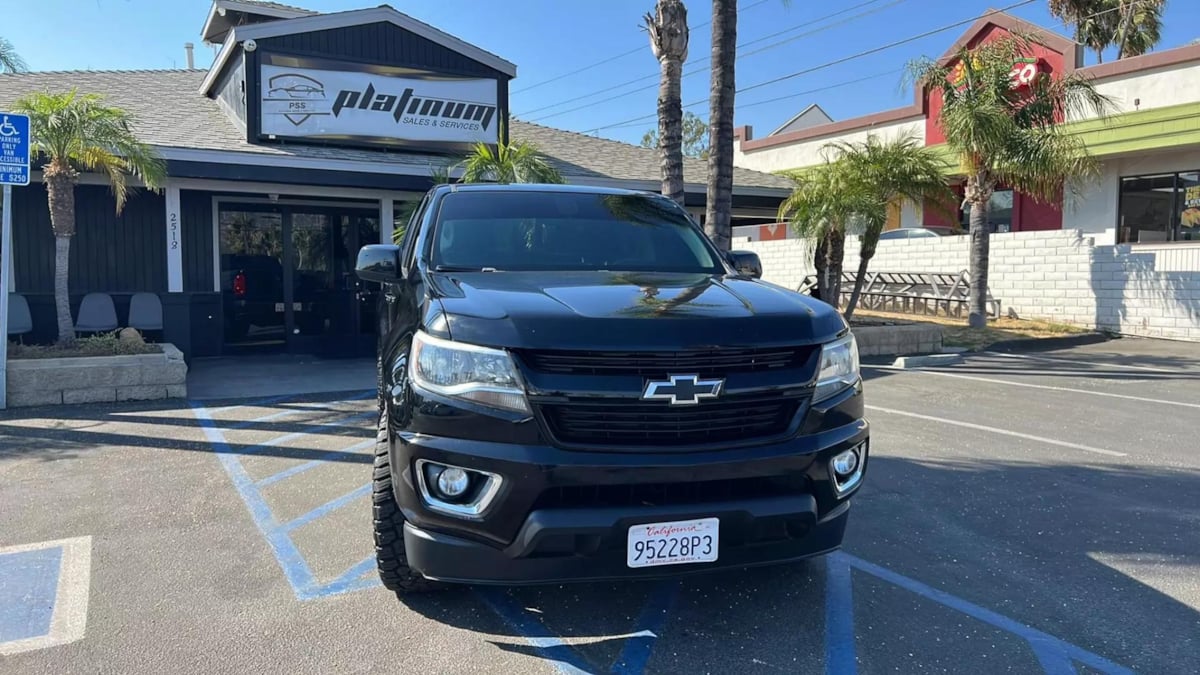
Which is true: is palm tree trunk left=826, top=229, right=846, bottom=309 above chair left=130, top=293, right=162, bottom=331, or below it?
above

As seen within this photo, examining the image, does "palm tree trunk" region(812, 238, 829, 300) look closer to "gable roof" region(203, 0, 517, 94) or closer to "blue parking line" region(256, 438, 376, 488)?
"gable roof" region(203, 0, 517, 94)

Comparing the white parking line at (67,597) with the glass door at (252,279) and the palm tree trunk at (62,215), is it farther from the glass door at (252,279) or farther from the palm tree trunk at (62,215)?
the glass door at (252,279)

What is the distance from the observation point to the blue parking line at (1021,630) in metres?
3.01

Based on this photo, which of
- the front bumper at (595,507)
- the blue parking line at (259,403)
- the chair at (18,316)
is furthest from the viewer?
the chair at (18,316)

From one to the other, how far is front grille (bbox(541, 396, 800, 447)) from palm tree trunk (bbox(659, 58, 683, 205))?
7546 millimetres

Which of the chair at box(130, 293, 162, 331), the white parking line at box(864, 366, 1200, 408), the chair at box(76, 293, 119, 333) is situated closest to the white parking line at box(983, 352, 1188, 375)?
the white parking line at box(864, 366, 1200, 408)

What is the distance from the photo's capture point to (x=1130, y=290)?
47.1ft

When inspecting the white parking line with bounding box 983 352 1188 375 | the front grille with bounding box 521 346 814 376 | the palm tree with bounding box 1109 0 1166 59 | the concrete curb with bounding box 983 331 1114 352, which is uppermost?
the palm tree with bounding box 1109 0 1166 59

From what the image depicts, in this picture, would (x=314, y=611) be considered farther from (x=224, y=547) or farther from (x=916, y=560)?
(x=916, y=560)

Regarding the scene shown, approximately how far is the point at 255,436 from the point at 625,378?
4.92 meters

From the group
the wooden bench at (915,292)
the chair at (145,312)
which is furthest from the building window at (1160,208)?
the chair at (145,312)

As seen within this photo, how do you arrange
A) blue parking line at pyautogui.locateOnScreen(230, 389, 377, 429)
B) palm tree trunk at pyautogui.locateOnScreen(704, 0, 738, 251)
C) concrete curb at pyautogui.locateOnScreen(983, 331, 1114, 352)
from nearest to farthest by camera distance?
blue parking line at pyautogui.locateOnScreen(230, 389, 377, 429) < palm tree trunk at pyautogui.locateOnScreen(704, 0, 738, 251) < concrete curb at pyautogui.locateOnScreen(983, 331, 1114, 352)

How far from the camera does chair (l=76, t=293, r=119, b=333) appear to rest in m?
10.9

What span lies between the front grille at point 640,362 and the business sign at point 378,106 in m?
10.6
